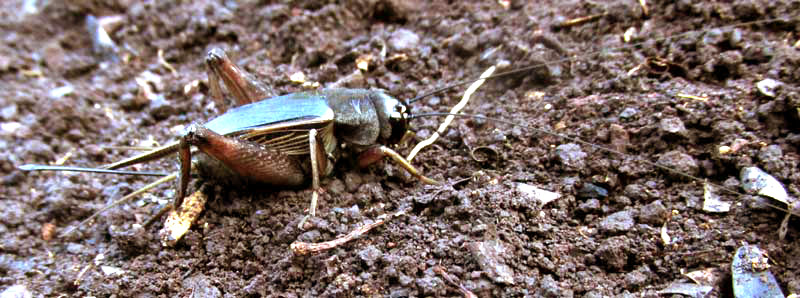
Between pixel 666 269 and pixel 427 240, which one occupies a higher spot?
pixel 427 240

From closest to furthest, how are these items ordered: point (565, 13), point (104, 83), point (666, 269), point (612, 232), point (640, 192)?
point (666, 269) < point (612, 232) < point (640, 192) < point (565, 13) < point (104, 83)

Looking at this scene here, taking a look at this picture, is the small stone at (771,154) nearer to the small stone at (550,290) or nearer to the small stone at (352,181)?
the small stone at (550,290)

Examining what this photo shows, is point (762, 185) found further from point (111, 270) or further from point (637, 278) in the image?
point (111, 270)

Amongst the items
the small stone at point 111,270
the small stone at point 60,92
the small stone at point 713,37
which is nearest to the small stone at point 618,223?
the small stone at point 713,37

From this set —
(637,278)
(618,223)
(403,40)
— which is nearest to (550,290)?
(637,278)

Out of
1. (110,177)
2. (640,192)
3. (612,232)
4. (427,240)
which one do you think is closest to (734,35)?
(640,192)

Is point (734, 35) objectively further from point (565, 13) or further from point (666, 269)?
point (666, 269)

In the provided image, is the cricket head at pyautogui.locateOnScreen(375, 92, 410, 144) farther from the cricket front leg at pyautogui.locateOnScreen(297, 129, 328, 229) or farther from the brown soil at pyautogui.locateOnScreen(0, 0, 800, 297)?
the cricket front leg at pyautogui.locateOnScreen(297, 129, 328, 229)

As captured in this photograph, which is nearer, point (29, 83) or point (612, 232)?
point (612, 232)
